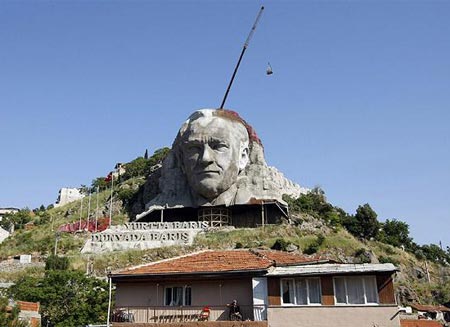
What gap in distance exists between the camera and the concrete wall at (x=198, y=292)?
789 inches

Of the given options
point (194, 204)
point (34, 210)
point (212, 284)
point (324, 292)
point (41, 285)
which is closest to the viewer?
point (324, 292)

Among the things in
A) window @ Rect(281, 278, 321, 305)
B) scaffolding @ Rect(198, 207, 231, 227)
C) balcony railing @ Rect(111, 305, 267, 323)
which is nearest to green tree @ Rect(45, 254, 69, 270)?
scaffolding @ Rect(198, 207, 231, 227)

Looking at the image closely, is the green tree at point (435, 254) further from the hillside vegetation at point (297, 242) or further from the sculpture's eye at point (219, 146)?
the sculpture's eye at point (219, 146)

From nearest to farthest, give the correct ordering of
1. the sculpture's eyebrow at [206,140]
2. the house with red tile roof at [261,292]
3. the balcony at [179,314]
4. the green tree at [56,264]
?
the house with red tile roof at [261,292]
the balcony at [179,314]
the green tree at [56,264]
the sculpture's eyebrow at [206,140]

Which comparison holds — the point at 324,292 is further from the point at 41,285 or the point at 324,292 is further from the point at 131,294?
the point at 41,285

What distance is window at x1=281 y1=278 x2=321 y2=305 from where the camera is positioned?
19094 millimetres

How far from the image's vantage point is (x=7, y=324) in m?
20.1

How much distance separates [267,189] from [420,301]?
19.5m

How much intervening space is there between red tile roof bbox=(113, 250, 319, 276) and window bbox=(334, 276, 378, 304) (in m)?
2.36

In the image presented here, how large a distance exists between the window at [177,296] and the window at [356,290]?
6.06 metres

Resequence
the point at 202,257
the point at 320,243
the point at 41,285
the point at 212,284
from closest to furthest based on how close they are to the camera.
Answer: the point at 212,284 → the point at 202,257 → the point at 41,285 → the point at 320,243

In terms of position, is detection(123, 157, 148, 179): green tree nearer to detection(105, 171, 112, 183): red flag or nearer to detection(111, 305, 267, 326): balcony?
detection(105, 171, 112, 183): red flag

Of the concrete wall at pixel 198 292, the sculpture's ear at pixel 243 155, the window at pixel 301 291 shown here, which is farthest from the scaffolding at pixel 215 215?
the window at pixel 301 291

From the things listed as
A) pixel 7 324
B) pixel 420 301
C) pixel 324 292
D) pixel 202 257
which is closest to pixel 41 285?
pixel 7 324
